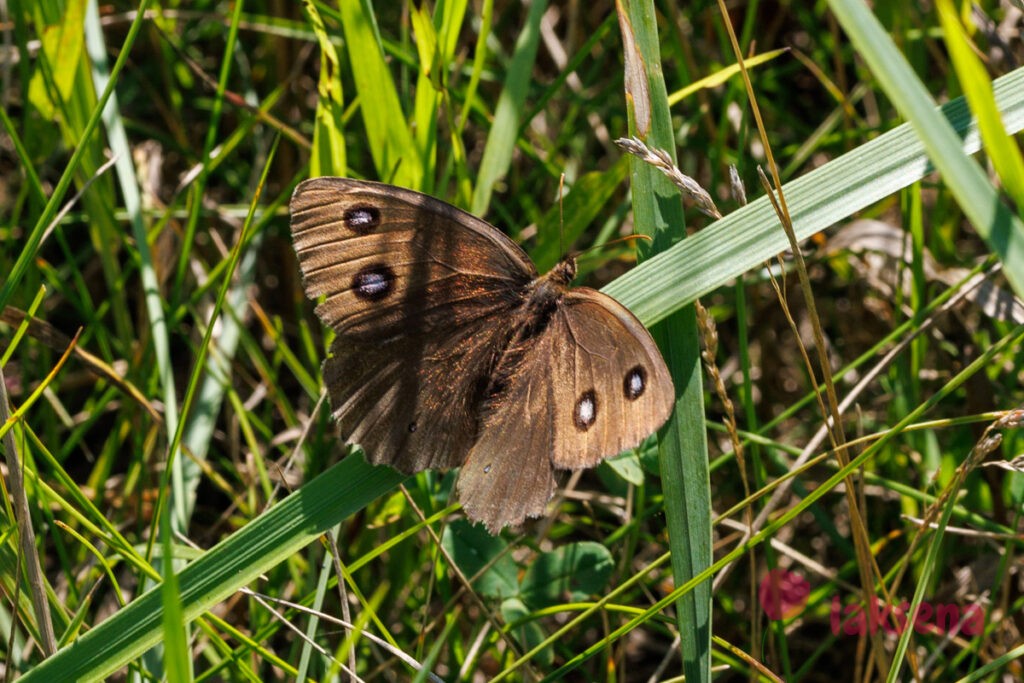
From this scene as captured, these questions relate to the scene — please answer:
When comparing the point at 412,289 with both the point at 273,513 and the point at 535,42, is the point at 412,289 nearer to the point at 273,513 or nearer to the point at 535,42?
the point at 273,513

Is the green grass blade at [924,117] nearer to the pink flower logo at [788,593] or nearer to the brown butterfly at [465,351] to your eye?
the brown butterfly at [465,351]

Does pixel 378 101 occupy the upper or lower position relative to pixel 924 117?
upper

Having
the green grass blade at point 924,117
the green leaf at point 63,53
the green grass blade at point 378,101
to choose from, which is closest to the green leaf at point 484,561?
the green grass blade at point 378,101

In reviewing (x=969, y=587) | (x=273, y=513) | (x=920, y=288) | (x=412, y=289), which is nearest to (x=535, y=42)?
(x=412, y=289)

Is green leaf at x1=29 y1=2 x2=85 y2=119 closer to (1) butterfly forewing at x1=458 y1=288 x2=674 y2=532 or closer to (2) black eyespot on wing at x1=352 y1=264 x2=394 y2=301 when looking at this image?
(2) black eyespot on wing at x1=352 y1=264 x2=394 y2=301

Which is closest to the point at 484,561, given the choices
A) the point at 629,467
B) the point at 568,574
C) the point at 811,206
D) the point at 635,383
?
the point at 568,574

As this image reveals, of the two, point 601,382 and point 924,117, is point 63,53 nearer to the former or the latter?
point 601,382
